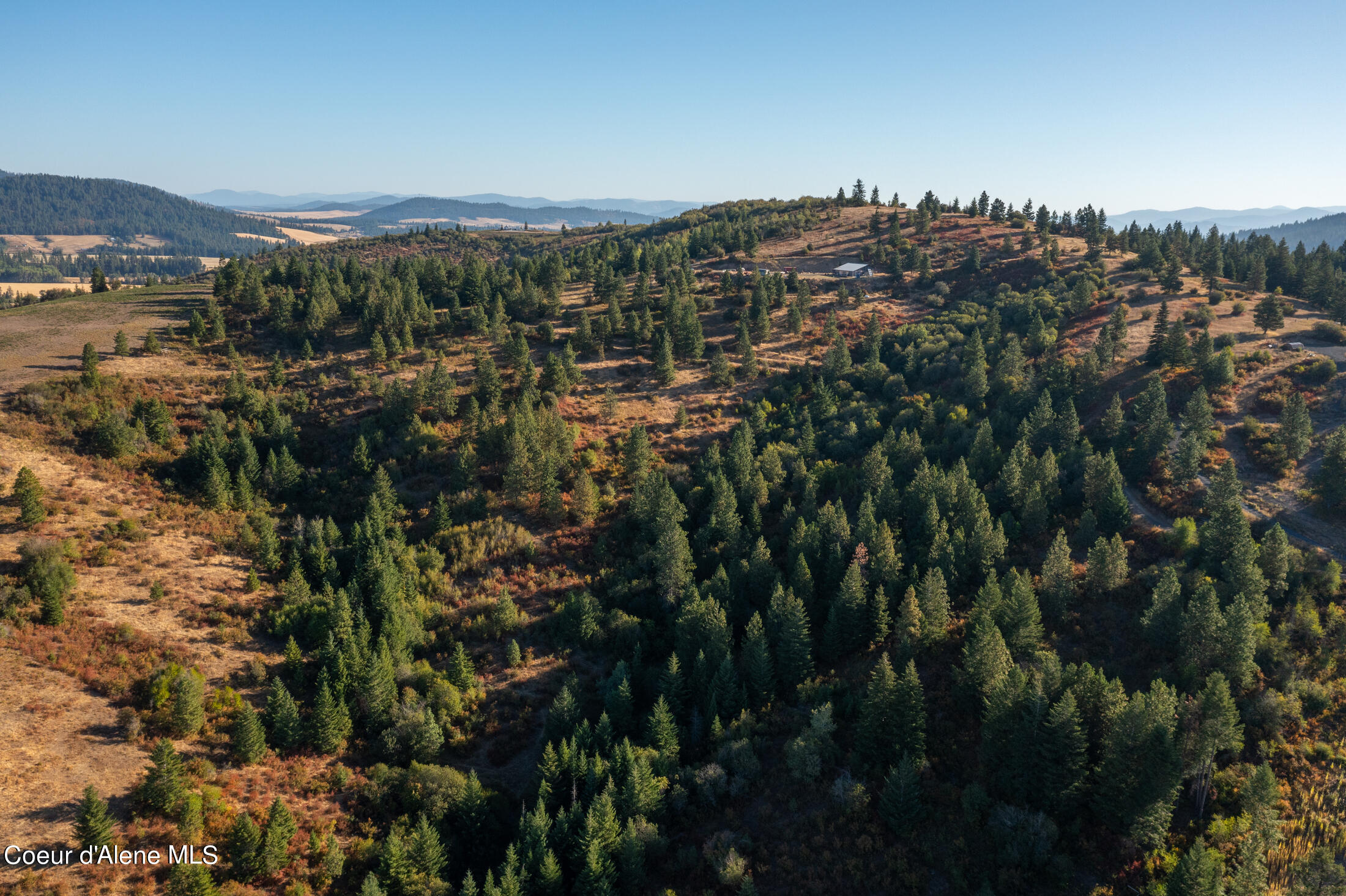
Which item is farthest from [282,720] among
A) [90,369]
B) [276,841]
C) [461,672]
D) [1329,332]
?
[1329,332]

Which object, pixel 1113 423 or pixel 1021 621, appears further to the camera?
pixel 1113 423

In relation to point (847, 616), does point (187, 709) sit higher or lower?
higher

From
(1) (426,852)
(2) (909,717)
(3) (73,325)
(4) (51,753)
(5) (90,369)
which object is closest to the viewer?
(4) (51,753)

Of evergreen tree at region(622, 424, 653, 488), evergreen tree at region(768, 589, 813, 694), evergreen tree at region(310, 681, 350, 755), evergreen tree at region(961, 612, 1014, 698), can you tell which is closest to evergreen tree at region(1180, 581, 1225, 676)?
evergreen tree at region(961, 612, 1014, 698)

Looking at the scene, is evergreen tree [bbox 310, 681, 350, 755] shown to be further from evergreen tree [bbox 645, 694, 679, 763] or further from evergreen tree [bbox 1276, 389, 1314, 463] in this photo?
evergreen tree [bbox 1276, 389, 1314, 463]

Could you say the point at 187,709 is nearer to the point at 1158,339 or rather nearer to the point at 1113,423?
the point at 1113,423

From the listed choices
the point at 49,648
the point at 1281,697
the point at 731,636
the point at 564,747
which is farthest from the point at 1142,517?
the point at 49,648

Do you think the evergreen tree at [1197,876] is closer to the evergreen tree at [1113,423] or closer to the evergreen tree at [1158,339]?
the evergreen tree at [1113,423]
